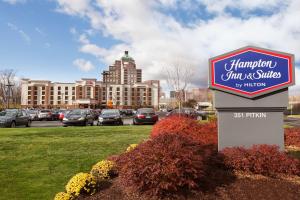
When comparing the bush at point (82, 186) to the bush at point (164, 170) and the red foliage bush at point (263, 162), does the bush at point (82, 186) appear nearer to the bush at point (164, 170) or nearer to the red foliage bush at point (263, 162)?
the bush at point (164, 170)

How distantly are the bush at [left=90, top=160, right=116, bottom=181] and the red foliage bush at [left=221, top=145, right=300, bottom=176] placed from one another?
2.41 meters

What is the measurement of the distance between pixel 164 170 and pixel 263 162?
2.32m

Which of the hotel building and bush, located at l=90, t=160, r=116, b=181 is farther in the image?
the hotel building

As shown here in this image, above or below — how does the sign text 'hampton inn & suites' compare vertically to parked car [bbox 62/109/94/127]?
above

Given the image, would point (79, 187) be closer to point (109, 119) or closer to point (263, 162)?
point (263, 162)

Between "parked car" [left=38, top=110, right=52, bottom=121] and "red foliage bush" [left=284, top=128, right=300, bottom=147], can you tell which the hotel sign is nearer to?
"red foliage bush" [left=284, top=128, right=300, bottom=147]

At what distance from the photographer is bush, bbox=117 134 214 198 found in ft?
16.8

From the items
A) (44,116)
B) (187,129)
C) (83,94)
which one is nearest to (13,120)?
(44,116)

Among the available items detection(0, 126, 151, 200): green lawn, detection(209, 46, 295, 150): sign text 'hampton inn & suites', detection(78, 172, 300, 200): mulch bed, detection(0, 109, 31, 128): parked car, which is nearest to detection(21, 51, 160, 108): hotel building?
detection(0, 109, 31, 128): parked car

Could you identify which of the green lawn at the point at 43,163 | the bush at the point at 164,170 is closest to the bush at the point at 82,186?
the bush at the point at 164,170

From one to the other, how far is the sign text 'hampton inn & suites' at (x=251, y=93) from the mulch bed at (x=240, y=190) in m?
1.69

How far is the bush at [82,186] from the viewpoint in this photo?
5574mm

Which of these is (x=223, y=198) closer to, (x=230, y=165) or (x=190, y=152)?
(x=190, y=152)

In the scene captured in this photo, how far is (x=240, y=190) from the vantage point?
555cm
